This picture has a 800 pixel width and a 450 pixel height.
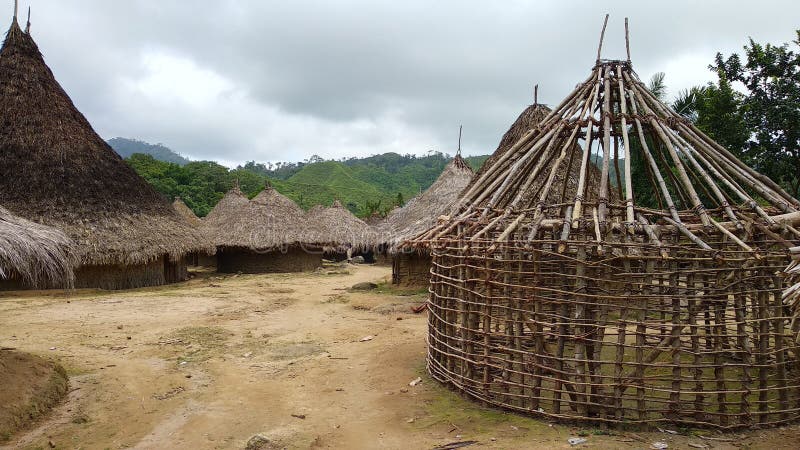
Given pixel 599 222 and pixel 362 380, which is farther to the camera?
pixel 362 380

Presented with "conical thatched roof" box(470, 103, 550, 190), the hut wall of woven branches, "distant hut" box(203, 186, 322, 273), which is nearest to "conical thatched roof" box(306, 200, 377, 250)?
"distant hut" box(203, 186, 322, 273)

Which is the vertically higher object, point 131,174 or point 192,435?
point 131,174

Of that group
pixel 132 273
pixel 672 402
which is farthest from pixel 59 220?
pixel 672 402

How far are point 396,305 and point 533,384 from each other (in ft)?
25.1

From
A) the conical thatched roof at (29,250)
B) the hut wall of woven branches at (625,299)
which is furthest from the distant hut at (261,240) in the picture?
the hut wall of woven branches at (625,299)

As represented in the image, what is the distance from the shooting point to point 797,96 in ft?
44.7

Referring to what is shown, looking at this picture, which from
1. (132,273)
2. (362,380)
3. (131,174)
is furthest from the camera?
(131,174)

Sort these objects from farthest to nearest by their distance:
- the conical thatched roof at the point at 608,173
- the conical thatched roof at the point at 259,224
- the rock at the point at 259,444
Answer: the conical thatched roof at the point at 259,224 → the conical thatched roof at the point at 608,173 → the rock at the point at 259,444

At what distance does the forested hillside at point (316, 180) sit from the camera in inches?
1491

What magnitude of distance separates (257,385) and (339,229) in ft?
61.9

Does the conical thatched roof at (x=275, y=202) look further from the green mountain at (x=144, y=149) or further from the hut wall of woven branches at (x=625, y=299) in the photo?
the green mountain at (x=144, y=149)

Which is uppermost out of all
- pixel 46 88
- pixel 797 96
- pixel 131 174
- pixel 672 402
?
pixel 46 88

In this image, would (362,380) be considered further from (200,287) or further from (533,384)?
(200,287)

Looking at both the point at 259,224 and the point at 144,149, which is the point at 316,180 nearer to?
the point at 259,224
